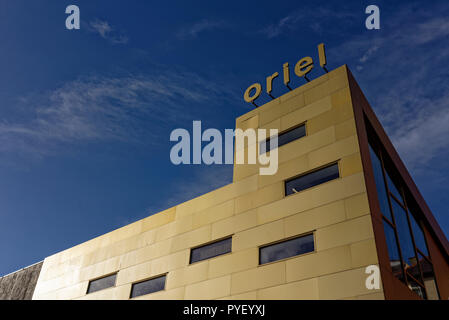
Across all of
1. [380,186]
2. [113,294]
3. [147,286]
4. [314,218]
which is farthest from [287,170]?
[113,294]

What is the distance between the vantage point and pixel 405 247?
20.8 m

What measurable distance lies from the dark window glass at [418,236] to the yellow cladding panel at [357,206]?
10120 millimetres

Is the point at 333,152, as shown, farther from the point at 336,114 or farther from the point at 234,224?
the point at 234,224

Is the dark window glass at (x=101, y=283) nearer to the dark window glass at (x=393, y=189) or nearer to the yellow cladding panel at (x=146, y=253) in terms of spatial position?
the yellow cladding panel at (x=146, y=253)

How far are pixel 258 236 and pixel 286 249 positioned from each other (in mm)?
1832

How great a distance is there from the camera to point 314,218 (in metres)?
17.9

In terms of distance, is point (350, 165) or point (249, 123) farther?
point (249, 123)

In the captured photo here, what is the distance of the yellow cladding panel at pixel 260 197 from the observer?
2020cm

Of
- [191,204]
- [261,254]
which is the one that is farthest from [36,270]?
[261,254]

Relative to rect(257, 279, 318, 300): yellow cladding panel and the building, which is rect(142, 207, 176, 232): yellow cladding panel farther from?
rect(257, 279, 318, 300): yellow cladding panel

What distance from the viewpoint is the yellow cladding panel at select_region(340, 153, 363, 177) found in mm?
17797
